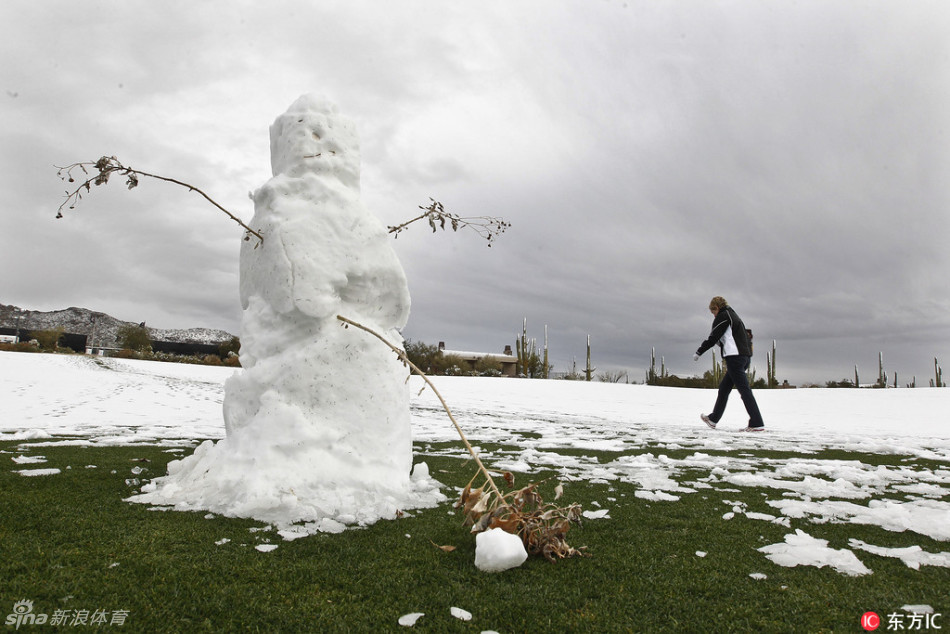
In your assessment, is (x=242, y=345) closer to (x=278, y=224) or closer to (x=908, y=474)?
(x=278, y=224)

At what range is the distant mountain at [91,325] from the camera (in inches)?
1503

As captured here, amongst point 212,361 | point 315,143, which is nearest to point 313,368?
point 315,143

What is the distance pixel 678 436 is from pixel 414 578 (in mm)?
6234

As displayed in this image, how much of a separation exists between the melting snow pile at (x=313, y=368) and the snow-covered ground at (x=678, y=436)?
100cm

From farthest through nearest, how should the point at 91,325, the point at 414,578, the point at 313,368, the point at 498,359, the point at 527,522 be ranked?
the point at 91,325
the point at 498,359
the point at 313,368
the point at 527,522
the point at 414,578

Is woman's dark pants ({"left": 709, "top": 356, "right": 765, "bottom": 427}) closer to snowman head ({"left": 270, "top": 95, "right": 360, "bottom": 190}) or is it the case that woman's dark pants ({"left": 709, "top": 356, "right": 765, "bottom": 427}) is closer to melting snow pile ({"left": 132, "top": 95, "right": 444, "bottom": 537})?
melting snow pile ({"left": 132, "top": 95, "right": 444, "bottom": 537})

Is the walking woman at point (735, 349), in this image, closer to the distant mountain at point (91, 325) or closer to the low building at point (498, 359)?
the low building at point (498, 359)

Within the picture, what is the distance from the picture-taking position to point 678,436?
282 inches

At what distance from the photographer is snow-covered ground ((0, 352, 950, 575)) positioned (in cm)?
274

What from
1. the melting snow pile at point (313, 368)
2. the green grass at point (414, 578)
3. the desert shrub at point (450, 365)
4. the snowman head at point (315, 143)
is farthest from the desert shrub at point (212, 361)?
the green grass at point (414, 578)

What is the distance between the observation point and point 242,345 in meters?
3.17

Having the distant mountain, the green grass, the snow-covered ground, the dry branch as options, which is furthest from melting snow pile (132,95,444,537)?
the distant mountain

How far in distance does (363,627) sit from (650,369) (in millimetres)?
37224

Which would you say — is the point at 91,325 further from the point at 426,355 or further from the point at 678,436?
the point at 678,436
